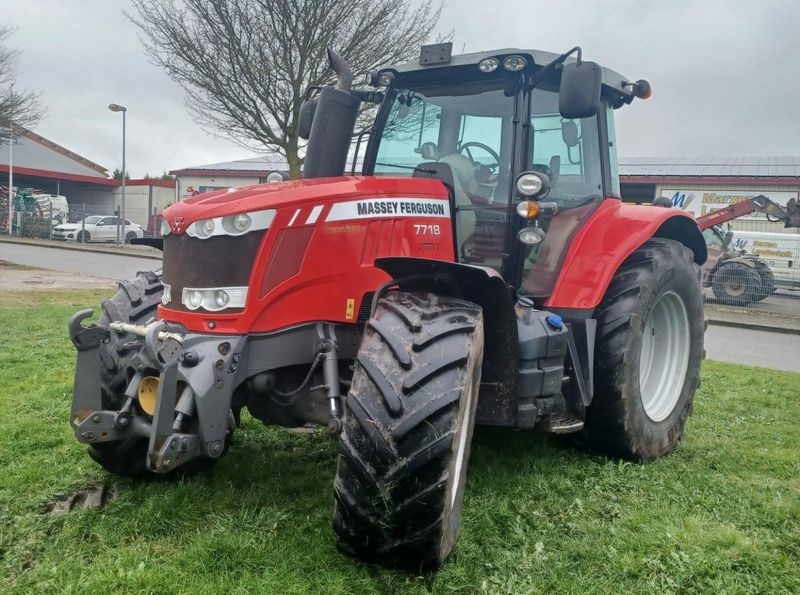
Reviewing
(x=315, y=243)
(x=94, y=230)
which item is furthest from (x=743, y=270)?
(x=94, y=230)

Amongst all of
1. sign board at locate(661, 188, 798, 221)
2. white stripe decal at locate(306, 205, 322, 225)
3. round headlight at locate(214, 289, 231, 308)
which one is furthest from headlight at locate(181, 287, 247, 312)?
sign board at locate(661, 188, 798, 221)

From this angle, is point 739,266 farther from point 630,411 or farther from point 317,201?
point 317,201

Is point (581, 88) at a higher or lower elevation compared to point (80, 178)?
lower

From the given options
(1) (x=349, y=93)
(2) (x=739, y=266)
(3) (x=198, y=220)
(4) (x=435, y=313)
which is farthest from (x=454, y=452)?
(2) (x=739, y=266)

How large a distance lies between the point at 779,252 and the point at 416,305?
17094 millimetres

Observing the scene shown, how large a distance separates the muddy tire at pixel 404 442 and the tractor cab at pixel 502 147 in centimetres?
109

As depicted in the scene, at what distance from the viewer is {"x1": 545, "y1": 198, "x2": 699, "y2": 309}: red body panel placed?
145 inches

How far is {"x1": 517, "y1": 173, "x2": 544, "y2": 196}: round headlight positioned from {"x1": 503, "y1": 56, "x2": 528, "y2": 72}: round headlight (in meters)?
0.66

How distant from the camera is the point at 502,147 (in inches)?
147

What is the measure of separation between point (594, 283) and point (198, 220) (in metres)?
2.12

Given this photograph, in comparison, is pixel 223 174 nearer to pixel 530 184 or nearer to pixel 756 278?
pixel 756 278

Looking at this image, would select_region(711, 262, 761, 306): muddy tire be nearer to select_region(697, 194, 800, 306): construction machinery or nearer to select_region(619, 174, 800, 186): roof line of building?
select_region(697, 194, 800, 306): construction machinery

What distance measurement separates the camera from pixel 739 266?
15445mm

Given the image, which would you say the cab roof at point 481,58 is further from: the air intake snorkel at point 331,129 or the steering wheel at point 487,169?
the steering wheel at point 487,169
